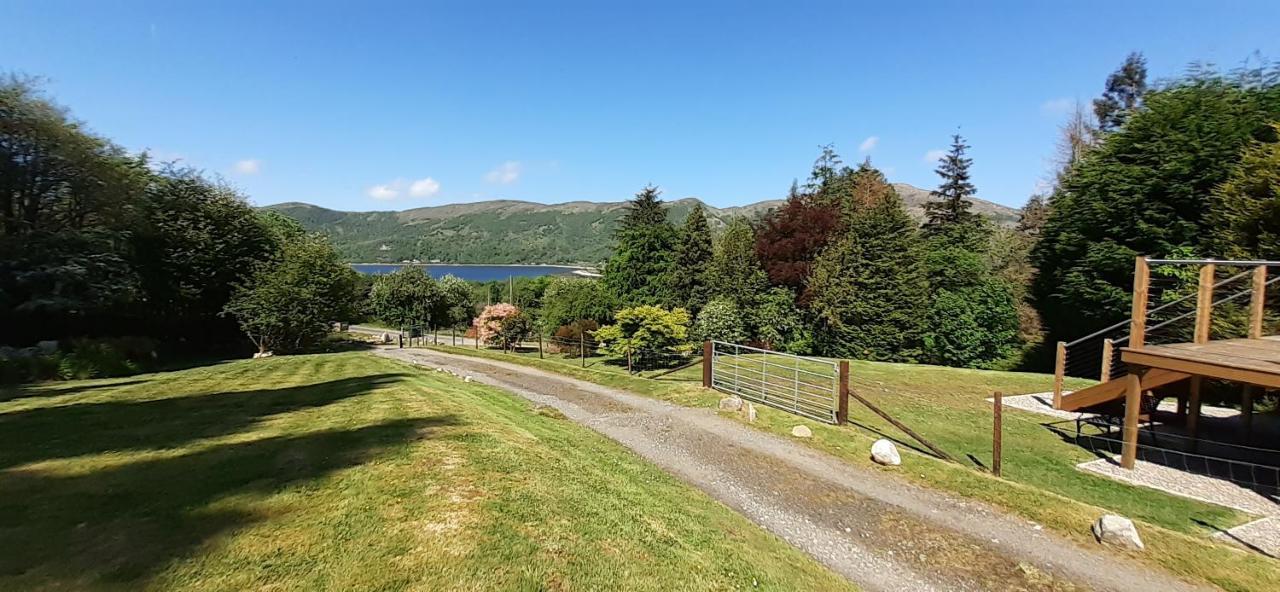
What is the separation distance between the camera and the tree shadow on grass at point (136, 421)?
5.47m

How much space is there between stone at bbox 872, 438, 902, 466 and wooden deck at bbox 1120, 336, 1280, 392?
178 inches

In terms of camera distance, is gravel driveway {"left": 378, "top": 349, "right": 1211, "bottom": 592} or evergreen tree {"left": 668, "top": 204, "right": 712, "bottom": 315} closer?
gravel driveway {"left": 378, "top": 349, "right": 1211, "bottom": 592}

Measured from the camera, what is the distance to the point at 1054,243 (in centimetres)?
2128

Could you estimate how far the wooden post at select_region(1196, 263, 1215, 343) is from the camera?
29.3 feet

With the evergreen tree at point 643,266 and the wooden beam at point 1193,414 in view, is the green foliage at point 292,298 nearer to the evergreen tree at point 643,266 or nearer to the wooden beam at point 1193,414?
the evergreen tree at point 643,266

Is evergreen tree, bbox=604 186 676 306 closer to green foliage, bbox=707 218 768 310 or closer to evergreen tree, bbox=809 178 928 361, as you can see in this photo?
green foliage, bbox=707 218 768 310

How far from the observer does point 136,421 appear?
22.4 feet

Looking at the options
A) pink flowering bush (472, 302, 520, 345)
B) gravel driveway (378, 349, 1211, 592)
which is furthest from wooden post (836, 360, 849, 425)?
pink flowering bush (472, 302, 520, 345)

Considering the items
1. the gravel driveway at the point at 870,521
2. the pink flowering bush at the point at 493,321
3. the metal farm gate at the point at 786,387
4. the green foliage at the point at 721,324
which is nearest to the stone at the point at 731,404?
the gravel driveway at the point at 870,521

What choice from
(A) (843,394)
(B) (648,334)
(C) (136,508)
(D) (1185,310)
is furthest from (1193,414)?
(C) (136,508)

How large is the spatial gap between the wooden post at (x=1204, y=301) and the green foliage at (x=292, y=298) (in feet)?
95.0

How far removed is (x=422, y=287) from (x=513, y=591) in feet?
136

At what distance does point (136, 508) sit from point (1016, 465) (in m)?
Result: 11.4

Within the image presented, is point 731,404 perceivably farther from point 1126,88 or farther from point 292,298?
point 1126,88
